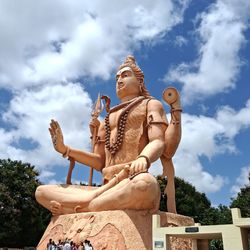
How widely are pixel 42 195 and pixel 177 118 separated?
11.4 feet

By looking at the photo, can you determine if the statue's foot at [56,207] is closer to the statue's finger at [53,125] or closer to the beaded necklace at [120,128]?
the beaded necklace at [120,128]

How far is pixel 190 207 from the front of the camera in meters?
23.5

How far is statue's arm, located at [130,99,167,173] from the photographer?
7160 mm

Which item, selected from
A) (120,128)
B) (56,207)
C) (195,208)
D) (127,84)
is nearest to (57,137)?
(120,128)

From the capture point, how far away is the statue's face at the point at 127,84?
364 inches

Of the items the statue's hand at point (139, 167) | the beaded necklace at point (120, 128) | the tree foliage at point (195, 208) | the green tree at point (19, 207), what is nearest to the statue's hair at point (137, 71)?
the beaded necklace at point (120, 128)

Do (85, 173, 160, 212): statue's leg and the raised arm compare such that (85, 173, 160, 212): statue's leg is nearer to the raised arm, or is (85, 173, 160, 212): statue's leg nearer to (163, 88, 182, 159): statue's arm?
(163, 88, 182, 159): statue's arm

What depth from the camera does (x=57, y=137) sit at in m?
8.88

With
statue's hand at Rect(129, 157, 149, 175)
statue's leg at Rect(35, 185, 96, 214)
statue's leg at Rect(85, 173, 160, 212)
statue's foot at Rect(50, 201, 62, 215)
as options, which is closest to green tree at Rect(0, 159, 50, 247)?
statue's leg at Rect(35, 185, 96, 214)

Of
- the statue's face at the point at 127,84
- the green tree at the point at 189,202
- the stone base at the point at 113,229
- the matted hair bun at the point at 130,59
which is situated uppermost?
the green tree at the point at 189,202

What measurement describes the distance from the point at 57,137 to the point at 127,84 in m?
2.20

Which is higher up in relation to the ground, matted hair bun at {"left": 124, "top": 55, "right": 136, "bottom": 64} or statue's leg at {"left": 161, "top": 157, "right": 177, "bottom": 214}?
matted hair bun at {"left": 124, "top": 55, "right": 136, "bottom": 64}

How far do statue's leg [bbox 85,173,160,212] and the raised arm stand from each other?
1947mm

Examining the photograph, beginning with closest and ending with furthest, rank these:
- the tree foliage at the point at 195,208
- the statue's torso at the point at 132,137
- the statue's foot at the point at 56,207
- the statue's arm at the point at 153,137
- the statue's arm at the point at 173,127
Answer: the statue's arm at the point at 153,137
the statue's foot at the point at 56,207
the statue's arm at the point at 173,127
the statue's torso at the point at 132,137
the tree foliage at the point at 195,208
